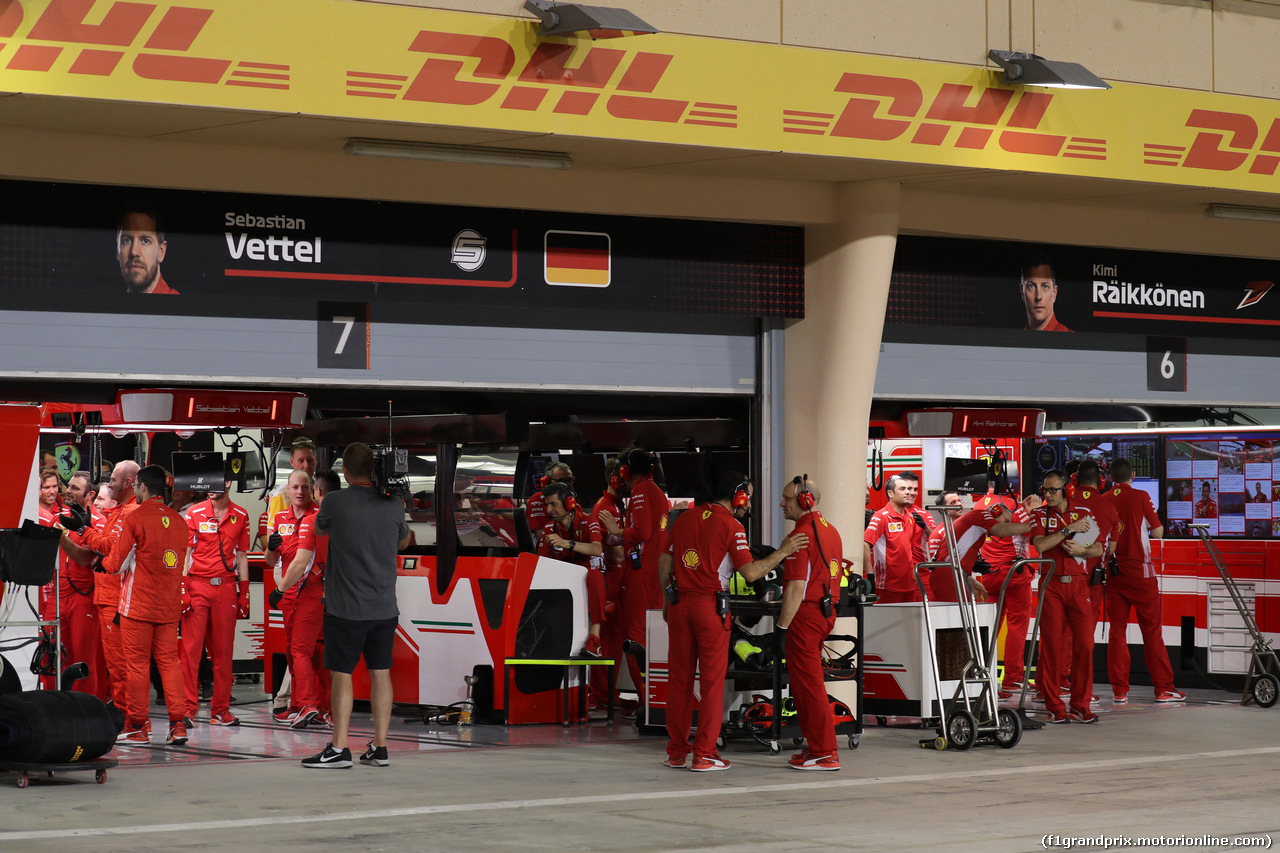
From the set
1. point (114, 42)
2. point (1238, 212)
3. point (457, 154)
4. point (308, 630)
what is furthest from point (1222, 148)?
point (114, 42)

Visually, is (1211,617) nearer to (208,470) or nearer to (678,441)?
(678,441)

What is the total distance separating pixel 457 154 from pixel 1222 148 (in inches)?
216

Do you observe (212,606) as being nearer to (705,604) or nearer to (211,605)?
(211,605)

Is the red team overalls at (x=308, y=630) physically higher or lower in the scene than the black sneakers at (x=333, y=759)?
higher

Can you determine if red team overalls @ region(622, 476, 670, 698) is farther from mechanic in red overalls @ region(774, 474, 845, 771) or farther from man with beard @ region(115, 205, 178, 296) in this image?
man with beard @ region(115, 205, 178, 296)

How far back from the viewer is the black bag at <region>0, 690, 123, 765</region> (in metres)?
8.59

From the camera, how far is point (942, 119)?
10852mm

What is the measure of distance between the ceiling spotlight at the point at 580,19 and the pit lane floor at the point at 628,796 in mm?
4228

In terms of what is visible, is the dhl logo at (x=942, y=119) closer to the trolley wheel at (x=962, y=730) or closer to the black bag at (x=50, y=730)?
the trolley wheel at (x=962, y=730)

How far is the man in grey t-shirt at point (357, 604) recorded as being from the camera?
31.5ft

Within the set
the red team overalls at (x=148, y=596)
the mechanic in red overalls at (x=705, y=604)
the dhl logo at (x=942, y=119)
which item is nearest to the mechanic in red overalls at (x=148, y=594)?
the red team overalls at (x=148, y=596)

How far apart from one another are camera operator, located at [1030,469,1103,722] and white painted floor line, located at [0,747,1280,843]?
Result: 2.11 m

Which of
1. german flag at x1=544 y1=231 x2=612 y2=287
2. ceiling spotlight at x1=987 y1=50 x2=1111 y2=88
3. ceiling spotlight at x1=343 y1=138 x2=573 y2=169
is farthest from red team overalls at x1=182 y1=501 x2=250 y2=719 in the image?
ceiling spotlight at x1=987 y1=50 x2=1111 y2=88

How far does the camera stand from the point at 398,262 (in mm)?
10844
